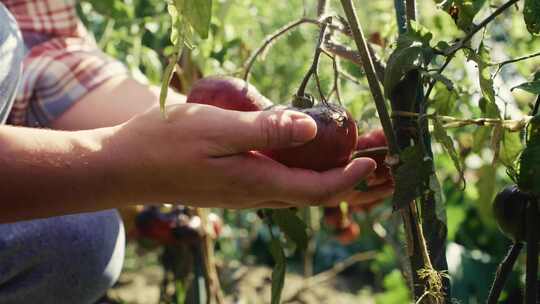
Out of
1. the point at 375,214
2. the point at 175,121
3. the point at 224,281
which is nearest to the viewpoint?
the point at 175,121

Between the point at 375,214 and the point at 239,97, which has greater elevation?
the point at 239,97

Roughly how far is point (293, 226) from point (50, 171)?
290mm

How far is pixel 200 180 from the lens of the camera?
2.51 feet

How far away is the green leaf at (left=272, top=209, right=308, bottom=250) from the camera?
881 millimetres

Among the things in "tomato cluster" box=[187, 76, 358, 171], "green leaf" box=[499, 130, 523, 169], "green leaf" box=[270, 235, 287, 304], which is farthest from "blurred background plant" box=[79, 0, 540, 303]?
"green leaf" box=[270, 235, 287, 304]

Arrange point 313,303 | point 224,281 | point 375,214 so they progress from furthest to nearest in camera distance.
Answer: point 375,214 < point 313,303 < point 224,281

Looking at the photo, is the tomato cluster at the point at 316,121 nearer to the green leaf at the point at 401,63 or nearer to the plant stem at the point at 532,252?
the green leaf at the point at 401,63

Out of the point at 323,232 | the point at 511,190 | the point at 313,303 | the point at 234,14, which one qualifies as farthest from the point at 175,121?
the point at 323,232

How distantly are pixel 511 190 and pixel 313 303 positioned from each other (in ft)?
6.97

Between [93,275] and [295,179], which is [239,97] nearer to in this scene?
[295,179]

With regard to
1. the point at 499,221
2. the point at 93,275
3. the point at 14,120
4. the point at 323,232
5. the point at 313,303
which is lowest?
the point at 323,232

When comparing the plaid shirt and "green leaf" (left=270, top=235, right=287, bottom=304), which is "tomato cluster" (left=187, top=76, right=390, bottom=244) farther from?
the plaid shirt

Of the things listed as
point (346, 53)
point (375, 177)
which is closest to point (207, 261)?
point (375, 177)

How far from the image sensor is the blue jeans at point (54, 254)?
41.1 inches
